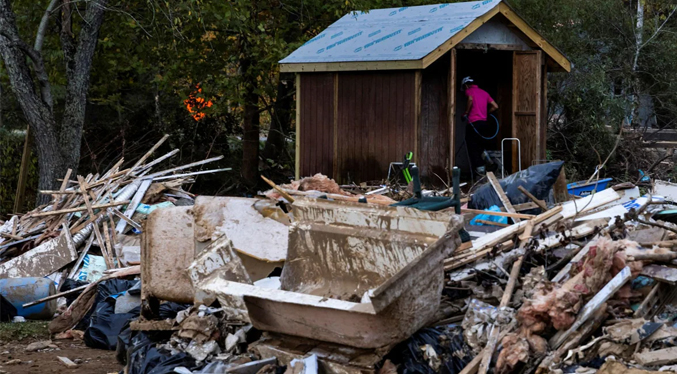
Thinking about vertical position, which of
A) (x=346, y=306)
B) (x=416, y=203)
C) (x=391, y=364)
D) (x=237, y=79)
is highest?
(x=237, y=79)

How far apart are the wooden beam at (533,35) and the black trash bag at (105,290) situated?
8242 millimetres

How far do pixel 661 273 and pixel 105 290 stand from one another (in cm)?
583

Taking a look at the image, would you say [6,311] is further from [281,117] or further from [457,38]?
[281,117]

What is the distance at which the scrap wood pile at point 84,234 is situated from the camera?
1034cm

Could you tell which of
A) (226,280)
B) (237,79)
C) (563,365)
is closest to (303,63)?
(237,79)

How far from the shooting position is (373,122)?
14852 mm

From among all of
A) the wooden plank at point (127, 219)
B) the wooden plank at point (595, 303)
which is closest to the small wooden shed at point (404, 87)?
the wooden plank at point (127, 219)

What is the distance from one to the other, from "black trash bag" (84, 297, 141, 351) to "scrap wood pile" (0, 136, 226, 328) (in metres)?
0.91

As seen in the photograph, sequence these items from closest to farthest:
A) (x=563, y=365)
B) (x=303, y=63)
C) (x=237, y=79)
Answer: (x=563, y=365)
(x=303, y=63)
(x=237, y=79)

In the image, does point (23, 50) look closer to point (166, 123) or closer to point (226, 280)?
point (166, 123)

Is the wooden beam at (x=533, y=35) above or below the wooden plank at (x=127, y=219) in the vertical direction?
above

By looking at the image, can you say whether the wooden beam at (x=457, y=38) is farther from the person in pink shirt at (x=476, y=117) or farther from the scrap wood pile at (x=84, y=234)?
the scrap wood pile at (x=84, y=234)

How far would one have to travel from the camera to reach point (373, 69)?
566 inches

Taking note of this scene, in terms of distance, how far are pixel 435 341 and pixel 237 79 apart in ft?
42.8
